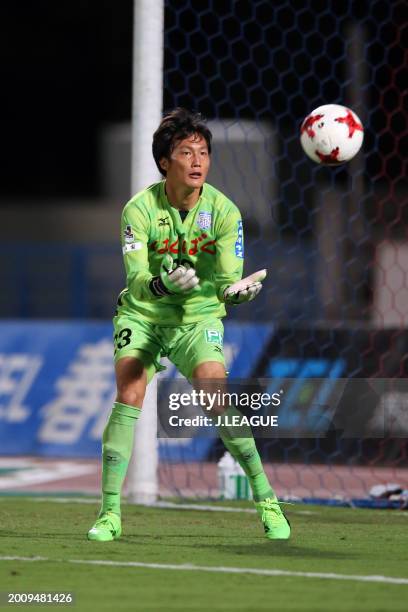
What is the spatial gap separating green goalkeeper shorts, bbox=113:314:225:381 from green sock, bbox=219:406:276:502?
0.31 m

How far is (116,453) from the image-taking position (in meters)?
7.08

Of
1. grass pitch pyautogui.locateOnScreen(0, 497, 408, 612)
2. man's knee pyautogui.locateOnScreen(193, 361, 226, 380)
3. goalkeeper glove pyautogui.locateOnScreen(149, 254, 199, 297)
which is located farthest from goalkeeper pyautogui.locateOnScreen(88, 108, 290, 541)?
grass pitch pyautogui.locateOnScreen(0, 497, 408, 612)

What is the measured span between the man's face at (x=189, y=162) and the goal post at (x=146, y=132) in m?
2.30

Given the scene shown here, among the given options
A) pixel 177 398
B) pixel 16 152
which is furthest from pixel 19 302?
pixel 177 398

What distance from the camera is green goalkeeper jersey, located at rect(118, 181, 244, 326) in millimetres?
7105

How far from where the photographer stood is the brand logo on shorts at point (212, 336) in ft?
23.6

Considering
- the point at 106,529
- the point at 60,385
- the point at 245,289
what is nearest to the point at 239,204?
the point at 60,385

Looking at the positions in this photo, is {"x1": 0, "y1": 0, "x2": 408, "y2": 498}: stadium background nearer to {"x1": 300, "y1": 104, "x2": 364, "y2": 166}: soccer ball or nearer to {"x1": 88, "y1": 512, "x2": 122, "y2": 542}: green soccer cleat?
{"x1": 300, "y1": 104, "x2": 364, "y2": 166}: soccer ball

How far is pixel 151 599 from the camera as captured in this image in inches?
208

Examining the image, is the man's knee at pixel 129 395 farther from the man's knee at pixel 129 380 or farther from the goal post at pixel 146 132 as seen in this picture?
the goal post at pixel 146 132

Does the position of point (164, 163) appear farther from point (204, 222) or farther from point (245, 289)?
point (245, 289)

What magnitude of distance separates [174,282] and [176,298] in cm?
64

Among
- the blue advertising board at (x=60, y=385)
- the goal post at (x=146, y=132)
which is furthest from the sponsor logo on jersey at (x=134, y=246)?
the blue advertising board at (x=60, y=385)

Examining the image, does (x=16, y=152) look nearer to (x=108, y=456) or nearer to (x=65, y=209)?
(x=65, y=209)
